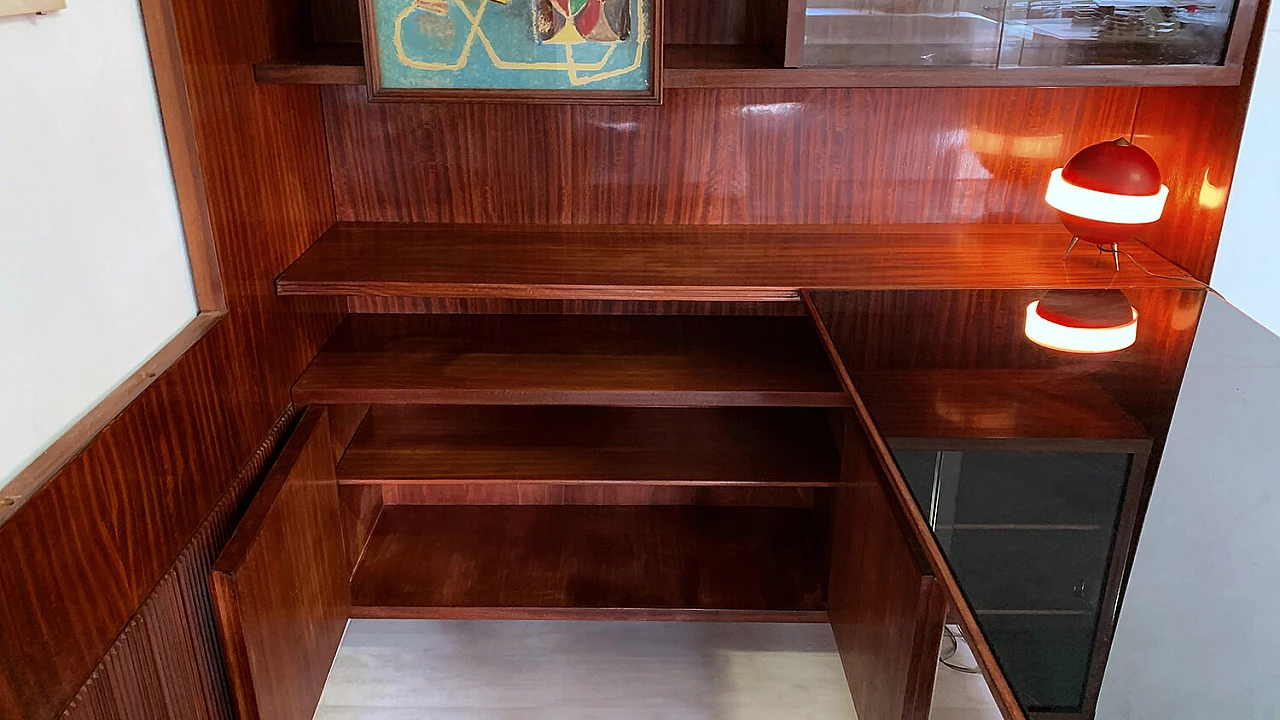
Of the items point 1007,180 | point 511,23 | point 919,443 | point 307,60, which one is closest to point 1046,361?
point 919,443

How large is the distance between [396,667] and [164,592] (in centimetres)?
65

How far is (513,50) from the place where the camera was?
1.33 metres

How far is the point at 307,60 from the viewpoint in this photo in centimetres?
135

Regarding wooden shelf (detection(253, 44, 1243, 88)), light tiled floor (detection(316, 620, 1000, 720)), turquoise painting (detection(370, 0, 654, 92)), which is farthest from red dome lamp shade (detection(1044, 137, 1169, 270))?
light tiled floor (detection(316, 620, 1000, 720))

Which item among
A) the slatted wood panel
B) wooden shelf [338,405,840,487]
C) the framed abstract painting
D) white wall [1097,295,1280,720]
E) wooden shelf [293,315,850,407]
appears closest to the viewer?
white wall [1097,295,1280,720]

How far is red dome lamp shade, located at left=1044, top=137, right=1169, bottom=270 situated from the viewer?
131cm

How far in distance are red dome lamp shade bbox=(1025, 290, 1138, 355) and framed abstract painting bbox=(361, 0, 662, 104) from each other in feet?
2.05

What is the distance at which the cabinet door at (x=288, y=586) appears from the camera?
42.2 inches

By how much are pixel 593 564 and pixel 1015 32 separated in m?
1.10

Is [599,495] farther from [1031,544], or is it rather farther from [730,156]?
[1031,544]

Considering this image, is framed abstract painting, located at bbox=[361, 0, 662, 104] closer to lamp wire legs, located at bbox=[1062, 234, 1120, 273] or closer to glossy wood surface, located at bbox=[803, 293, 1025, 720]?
glossy wood surface, located at bbox=[803, 293, 1025, 720]

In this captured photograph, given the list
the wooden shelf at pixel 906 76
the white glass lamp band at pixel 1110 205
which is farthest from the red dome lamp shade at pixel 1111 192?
the wooden shelf at pixel 906 76

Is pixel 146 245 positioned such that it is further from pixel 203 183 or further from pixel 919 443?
pixel 919 443

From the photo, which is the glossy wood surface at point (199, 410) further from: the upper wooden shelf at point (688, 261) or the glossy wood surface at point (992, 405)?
the glossy wood surface at point (992, 405)
